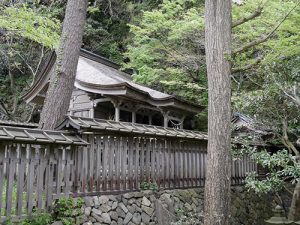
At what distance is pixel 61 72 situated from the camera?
7.99m

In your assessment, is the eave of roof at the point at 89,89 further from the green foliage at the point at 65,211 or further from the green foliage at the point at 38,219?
the green foliage at the point at 38,219

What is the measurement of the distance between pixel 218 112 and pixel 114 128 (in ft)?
7.25

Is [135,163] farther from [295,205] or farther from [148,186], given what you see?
[295,205]

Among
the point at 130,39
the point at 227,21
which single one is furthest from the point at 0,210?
the point at 130,39

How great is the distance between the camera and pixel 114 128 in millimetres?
7125

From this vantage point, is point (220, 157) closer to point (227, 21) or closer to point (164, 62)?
point (227, 21)

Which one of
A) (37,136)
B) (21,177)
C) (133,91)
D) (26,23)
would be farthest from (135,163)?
(133,91)

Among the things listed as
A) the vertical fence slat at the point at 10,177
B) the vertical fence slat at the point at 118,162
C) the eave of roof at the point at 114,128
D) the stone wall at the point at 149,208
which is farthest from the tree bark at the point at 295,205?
the vertical fence slat at the point at 10,177

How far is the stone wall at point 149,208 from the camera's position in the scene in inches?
263

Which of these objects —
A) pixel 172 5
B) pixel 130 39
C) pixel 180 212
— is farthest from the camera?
pixel 130 39

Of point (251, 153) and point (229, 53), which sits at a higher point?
point (229, 53)

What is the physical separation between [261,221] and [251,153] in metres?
4.78

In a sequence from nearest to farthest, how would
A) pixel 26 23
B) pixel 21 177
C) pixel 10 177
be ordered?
pixel 10 177 < pixel 21 177 < pixel 26 23

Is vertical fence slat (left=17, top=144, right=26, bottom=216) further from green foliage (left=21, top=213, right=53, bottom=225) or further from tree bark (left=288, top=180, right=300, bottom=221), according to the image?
tree bark (left=288, top=180, right=300, bottom=221)
